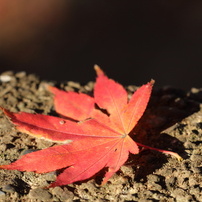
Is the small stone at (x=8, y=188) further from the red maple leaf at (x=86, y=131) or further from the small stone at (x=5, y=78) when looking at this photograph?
the small stone at (x=5, y=78)

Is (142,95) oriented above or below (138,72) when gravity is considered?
above

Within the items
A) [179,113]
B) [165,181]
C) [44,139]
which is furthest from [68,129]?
[179,113]

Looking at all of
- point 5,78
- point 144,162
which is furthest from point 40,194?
point 5,78

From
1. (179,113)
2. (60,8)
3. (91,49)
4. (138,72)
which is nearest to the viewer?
(179,113)

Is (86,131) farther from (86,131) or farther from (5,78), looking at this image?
(5,78)

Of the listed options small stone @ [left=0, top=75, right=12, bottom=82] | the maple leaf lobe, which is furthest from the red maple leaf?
small stone @ [left=0, top=75, right=12, bottom=82]

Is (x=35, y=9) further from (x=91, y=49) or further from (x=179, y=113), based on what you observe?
(x=179, y=113)
